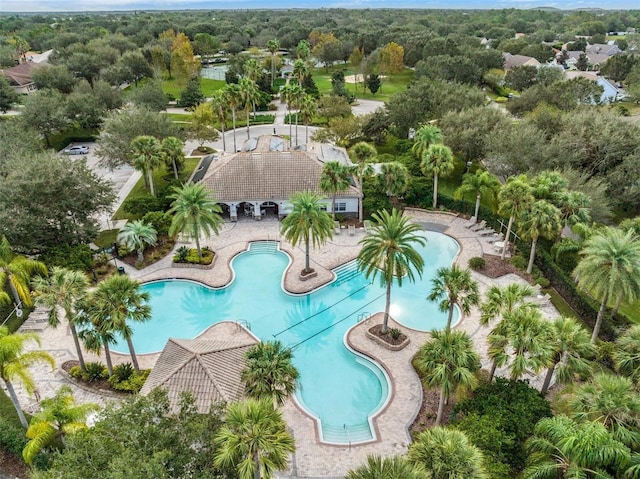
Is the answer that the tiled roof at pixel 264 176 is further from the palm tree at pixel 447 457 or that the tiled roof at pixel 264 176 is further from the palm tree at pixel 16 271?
the palm tree at pixel 447 457

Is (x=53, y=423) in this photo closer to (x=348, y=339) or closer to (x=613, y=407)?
(x=348, y=339)

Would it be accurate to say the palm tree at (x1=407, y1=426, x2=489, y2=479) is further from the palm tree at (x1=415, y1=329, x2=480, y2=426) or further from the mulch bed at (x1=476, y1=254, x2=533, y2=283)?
the mulch bed at (x1=476, y1=254, x2=533, y2=283)

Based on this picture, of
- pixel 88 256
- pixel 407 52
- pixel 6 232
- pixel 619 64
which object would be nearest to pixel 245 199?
pixel 88 256

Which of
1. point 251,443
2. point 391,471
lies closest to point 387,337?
point 391,471

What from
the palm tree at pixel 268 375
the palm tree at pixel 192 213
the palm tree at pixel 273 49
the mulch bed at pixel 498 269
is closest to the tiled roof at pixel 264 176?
the palm tree at pixel 192 213

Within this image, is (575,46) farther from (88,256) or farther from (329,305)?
(88,256)
